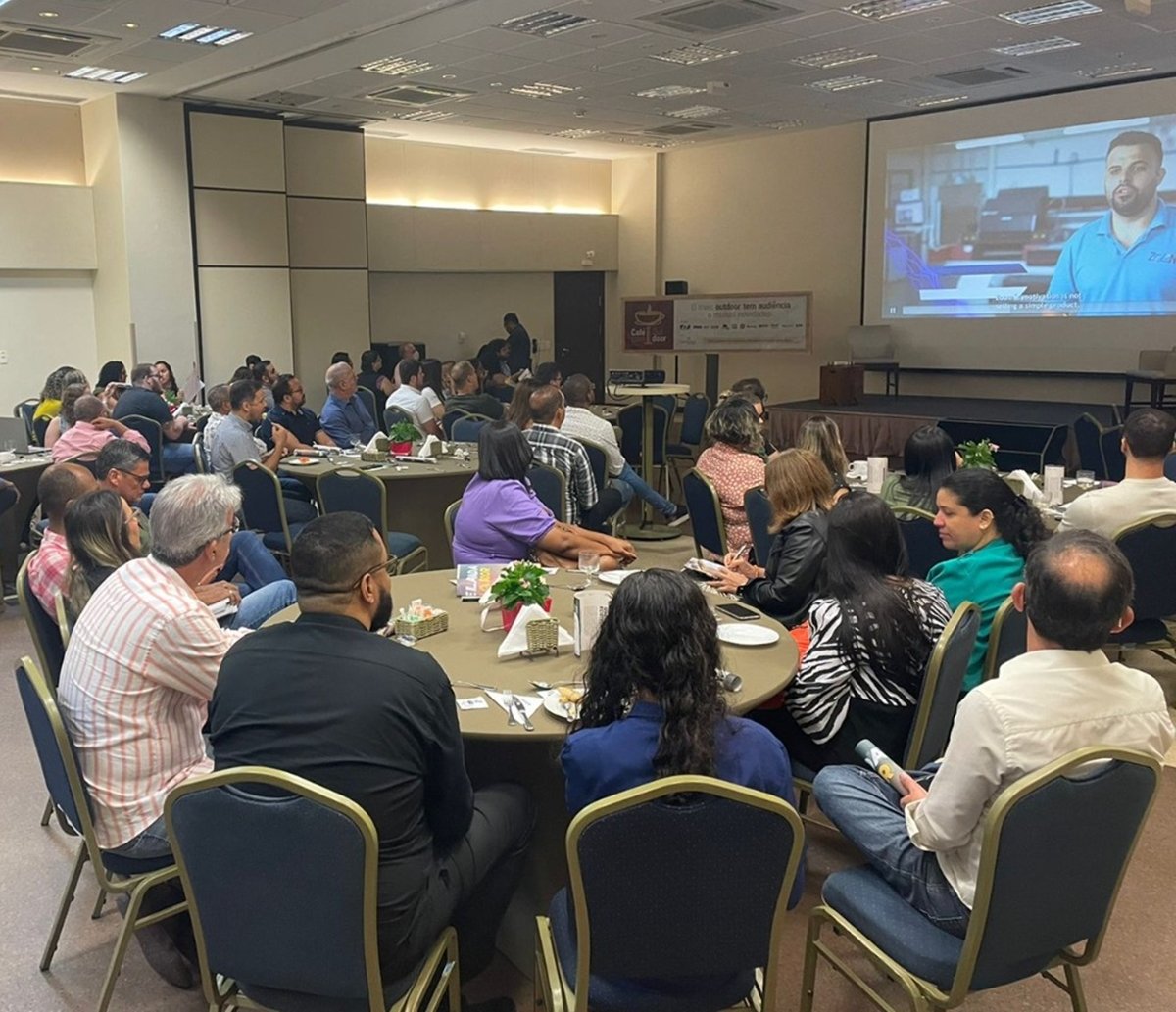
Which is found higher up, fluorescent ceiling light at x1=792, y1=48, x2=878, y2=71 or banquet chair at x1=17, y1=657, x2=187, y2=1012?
fluorescent ceiling light at x1=792, y1=48, x2=878, y2=71

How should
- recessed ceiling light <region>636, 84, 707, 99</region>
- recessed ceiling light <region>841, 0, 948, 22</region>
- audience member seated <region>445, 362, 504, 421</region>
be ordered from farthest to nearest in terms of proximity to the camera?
1. recessed ceiling light <region>636, 84, 707, 99</region>
2. audience member seated <region>445, 362, 504, 421</region>
3. recessed ceiling light <region>841, 0, 948, 22</region>

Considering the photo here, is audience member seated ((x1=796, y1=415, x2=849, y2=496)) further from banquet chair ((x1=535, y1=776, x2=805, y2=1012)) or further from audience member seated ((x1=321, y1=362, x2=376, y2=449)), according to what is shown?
audience member seated ((x1=321, y1=362, x2=376, y2=449))

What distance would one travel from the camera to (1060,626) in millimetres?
2029

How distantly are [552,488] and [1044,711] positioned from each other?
3799mm

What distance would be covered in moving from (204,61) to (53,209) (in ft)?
9.37

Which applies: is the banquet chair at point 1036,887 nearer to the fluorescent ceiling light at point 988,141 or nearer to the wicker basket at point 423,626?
the wicker basket at point 423,626

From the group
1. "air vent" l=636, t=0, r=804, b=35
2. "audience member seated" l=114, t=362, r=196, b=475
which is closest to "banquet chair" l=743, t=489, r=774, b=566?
"air vent" l=636, t=0, r=804, b=35

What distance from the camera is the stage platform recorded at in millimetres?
9641

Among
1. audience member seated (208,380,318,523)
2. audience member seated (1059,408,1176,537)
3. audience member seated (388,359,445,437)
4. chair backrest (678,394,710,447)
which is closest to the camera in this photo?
audience member seated (1059,408,1176,537)

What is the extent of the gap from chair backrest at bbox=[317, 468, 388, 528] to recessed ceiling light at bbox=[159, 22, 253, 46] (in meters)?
4.29

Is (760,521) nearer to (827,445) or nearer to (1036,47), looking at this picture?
(827,445)

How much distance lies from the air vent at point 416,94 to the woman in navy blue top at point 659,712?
8870mm

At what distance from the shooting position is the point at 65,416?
7023 millimetres

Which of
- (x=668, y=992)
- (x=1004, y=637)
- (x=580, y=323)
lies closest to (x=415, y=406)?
(x=1004, y=637)
